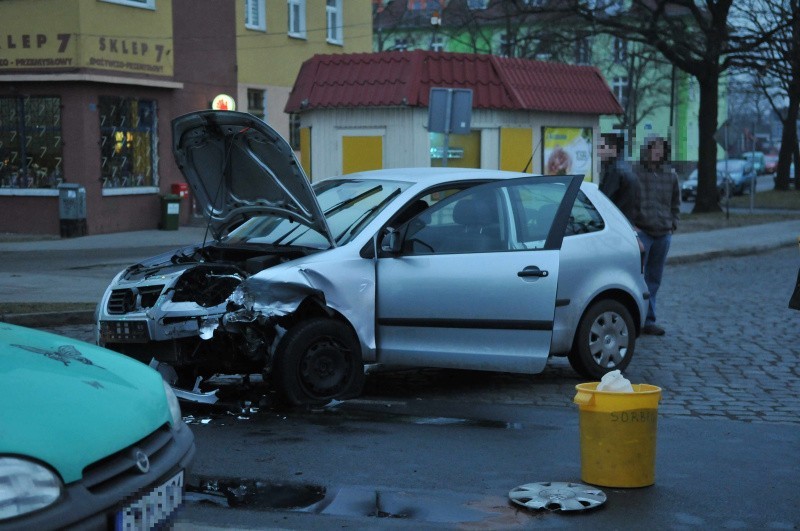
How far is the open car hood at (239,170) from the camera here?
25.8 feet

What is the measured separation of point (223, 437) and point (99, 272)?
10.6 m

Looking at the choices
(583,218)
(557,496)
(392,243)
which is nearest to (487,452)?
(557,496)

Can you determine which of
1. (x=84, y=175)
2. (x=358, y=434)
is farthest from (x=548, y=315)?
(x=84, y=175)

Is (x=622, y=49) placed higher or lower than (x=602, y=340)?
higher

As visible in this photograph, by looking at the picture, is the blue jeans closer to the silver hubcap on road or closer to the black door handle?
the silver hubcap on road

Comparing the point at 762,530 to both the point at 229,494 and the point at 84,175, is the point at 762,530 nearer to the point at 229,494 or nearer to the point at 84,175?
the point at 229,494

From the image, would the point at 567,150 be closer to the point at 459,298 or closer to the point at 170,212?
the point at 170,212

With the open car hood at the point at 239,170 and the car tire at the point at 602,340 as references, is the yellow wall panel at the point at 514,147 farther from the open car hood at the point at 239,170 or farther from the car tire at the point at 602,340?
the open car hood at the point at 239,170

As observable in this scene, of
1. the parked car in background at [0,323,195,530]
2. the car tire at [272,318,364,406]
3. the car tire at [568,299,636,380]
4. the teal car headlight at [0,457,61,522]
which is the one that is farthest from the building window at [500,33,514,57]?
the teal car headlight at [0,457,61,522]

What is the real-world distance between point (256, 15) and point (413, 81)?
11.9 m

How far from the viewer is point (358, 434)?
707 centimetres

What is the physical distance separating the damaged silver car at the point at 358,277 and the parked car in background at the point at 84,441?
2.87 meters

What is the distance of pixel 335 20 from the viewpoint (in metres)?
35.9

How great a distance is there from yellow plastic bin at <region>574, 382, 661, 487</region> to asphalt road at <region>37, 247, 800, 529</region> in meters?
0.11
